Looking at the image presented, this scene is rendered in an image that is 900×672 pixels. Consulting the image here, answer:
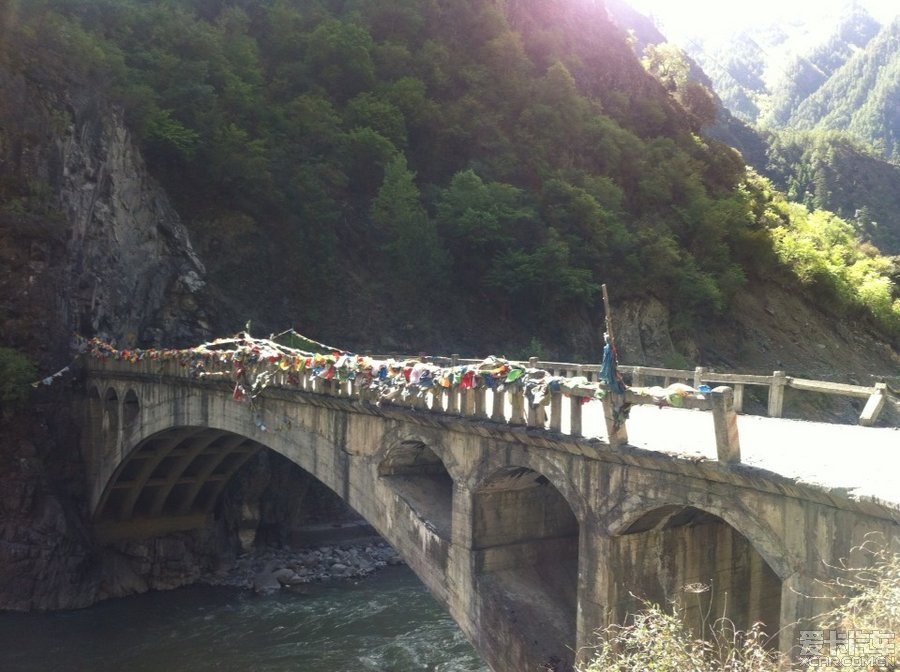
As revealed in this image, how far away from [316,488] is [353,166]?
18886mm

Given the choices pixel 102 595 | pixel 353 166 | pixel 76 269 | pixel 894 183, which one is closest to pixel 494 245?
pixel 353 166

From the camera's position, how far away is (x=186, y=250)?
3450cm

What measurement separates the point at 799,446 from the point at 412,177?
1336 inches

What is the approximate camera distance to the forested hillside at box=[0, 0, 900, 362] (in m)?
37.8

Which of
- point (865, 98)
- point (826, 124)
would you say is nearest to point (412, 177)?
point (826, 124)

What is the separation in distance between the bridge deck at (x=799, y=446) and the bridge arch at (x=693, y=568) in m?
0.99

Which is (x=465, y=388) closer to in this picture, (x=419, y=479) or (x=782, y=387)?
(x=419, y=479)

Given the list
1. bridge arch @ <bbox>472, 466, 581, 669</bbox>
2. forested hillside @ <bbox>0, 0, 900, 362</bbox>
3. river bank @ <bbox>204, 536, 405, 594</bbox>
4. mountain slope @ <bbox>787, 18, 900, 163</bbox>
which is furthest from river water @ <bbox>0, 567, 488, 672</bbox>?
mountain slope @ <bbox>787, 18, 900, 163</bbox>

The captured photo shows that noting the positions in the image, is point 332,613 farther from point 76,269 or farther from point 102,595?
point 76,269

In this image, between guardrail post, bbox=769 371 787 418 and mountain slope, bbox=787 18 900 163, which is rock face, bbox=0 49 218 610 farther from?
mountain slope, bbox=787 18 900 163

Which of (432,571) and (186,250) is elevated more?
(186,250)

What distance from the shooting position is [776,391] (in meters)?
12.3

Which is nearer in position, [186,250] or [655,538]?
[655,538]

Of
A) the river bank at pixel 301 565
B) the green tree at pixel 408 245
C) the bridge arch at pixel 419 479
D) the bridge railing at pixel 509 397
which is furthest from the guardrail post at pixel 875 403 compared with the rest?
the green tree at pixel 408 245
